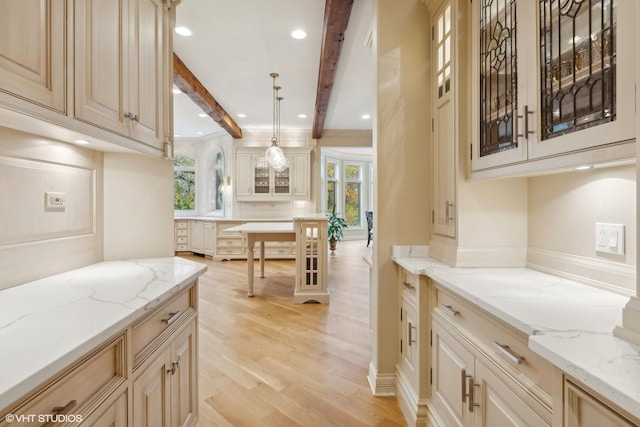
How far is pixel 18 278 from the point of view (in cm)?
128

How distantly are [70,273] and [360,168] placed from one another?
957 centimetres

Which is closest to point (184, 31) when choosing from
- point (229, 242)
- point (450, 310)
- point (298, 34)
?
point (298, 34)

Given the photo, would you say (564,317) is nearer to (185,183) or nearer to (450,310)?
(450,310)

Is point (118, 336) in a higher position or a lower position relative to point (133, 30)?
lower

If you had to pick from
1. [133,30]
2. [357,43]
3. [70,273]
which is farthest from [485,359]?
[357,43]

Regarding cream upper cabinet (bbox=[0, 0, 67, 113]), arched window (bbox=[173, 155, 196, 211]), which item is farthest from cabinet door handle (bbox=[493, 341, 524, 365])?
arched window (bbox=[173, 155, 196, 211])

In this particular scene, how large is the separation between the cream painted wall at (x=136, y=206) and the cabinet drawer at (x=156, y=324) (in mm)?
533

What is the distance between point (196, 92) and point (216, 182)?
12.3 feet

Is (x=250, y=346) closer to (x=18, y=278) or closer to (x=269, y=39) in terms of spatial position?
(x=18, y=278)

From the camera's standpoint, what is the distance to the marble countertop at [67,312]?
656 millimetres

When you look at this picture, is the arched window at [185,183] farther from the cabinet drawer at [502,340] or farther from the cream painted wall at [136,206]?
the cabinet drawer at [502,340]

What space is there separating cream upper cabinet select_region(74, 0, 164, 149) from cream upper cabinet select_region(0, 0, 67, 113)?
74 mm

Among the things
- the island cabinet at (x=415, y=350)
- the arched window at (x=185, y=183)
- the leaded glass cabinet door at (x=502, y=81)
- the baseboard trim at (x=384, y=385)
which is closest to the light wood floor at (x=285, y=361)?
the baseboard trim at (x=384, y=385)

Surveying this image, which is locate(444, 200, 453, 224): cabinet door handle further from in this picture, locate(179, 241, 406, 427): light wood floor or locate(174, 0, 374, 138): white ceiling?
locate(174, 0, 374, 138): white ceiling
